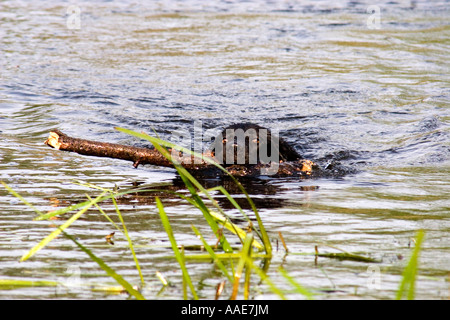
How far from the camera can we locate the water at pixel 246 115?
2986mm

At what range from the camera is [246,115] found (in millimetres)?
8359

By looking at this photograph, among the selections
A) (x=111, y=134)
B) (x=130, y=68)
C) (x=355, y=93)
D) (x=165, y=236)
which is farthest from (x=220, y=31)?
(x=165, y=236)

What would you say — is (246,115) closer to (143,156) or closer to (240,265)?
(143,156)

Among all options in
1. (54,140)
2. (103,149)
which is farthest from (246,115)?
(54,140)

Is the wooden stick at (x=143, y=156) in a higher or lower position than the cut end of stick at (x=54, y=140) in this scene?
lower

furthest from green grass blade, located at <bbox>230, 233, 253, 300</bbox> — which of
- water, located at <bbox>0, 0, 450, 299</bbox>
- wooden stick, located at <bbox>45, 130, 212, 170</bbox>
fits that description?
wooden stick, located at <bbox>45, 130, 212, 170</bbox>

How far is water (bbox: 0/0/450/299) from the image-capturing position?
9.80 feet

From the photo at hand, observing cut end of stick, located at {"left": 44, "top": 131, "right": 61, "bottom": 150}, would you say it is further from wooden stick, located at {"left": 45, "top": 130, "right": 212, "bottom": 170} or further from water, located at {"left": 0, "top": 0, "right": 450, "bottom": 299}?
water, located at {"left": 0, "top": 0, "right": 450, "bottom": 299}

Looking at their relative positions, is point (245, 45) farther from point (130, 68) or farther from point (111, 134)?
point (111, 134)

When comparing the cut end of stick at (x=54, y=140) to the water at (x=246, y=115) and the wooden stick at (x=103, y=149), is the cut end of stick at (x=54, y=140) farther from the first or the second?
the water at (x=246, y=115)

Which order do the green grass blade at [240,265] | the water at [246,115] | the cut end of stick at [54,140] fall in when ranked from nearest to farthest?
the green grass blade at [240,265] < the water at [246,115] < the cut end of stick at [54,140]

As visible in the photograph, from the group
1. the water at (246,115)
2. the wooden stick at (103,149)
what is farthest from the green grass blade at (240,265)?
the wooden stick at (103,149)
